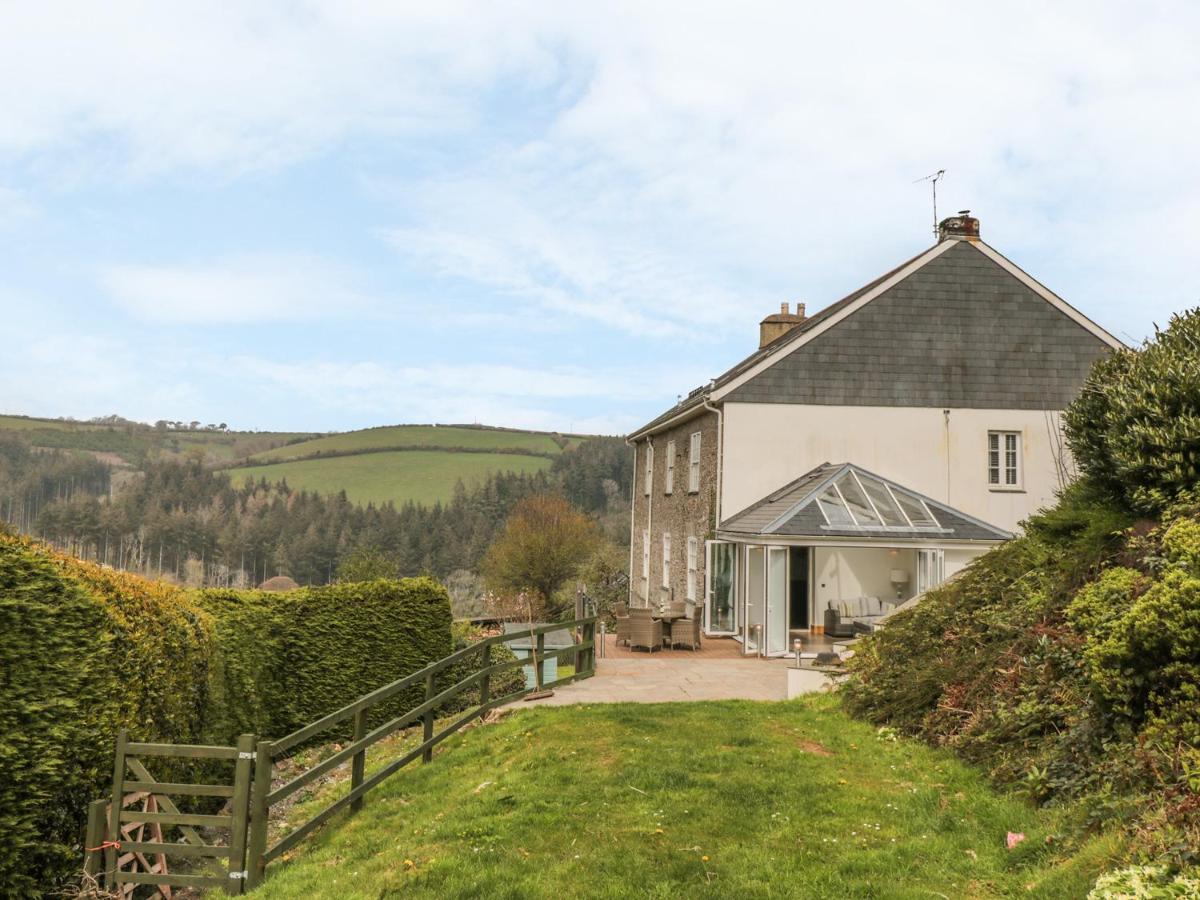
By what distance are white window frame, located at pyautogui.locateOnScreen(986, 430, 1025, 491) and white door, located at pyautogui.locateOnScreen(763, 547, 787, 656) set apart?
6.84 meters

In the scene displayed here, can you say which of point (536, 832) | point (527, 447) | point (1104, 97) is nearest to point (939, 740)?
point (536, 832)

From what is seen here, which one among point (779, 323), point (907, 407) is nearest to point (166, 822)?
point (907, 407)

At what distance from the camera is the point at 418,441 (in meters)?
91.3

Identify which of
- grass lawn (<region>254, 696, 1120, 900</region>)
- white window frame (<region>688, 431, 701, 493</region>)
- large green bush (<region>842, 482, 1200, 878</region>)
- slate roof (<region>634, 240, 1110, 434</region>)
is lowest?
grass lawn (<region>254, 696, 1120, 900</region>)

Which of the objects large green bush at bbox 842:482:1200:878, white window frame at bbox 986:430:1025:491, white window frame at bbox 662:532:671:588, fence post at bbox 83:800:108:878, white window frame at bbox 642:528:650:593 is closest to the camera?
large green bush at bbox 842:482:1200:878

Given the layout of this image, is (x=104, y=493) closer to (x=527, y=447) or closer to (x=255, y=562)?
(x=255, y=562)

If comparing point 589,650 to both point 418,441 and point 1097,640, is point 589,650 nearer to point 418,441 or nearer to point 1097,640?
point 1097,640

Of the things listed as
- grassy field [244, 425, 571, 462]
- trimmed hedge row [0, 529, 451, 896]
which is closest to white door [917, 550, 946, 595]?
trimmed hedge row [0, 529, 451, 896]

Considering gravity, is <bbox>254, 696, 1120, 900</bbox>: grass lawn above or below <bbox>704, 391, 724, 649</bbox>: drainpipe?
below

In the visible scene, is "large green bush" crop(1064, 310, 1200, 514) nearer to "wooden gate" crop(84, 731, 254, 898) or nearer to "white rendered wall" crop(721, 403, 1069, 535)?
"wooden gate" crop(84, 731, 254, 898)

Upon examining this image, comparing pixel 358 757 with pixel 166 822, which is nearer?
pixel 166 822

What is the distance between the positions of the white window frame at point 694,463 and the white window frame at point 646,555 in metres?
5.77

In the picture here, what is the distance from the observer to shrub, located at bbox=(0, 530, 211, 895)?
6.03 meters

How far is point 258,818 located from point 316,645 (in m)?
6.44
